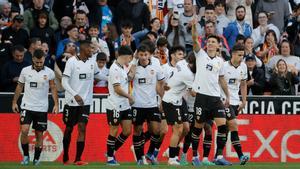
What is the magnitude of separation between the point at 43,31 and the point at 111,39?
1.80 metres

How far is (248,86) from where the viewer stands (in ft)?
92.9

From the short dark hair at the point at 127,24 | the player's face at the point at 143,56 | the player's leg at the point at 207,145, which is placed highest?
the short dark hair at the point at 127,24

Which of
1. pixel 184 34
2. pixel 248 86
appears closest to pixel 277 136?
pixel 248 86

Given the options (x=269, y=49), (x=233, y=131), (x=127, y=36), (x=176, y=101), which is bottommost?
(x=233, y=131)

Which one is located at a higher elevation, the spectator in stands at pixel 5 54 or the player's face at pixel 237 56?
the spectator in stands at pixel 5 54

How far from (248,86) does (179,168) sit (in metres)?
6.41

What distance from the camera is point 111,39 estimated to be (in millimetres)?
29672

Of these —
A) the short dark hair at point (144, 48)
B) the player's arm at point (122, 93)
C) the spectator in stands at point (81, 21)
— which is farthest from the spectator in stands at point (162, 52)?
the spectator in stands at point (81, 21)

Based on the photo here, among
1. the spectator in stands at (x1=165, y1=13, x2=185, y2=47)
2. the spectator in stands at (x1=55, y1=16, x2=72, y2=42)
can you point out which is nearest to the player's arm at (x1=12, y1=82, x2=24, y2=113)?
the spectator in stands at (x1=55, y1=16, x2=72, y2=42)

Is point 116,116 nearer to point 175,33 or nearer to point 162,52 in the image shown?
point 162,52

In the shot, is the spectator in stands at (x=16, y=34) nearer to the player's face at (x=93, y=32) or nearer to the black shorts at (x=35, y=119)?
the player's face at (x=93, y=32)

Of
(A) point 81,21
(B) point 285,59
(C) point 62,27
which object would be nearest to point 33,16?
(C) point 62,27

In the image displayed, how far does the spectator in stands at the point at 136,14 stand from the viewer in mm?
30281

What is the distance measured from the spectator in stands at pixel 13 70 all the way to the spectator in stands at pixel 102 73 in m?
1.82
